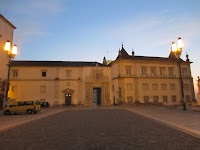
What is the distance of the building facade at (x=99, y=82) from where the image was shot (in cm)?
3089

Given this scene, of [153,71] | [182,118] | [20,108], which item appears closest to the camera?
[182,118]

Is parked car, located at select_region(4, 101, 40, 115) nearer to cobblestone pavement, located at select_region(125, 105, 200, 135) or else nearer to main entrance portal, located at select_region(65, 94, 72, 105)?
cobblestone pavement, located at select_region(125, 105, 200, 135)

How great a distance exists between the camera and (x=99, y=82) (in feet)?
107

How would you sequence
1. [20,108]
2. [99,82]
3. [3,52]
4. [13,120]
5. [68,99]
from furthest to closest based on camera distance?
[99,82] → [68,99] → [3,52] → [20,108] → [13,120]

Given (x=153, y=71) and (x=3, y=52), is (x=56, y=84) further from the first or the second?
(x=153, y=71)

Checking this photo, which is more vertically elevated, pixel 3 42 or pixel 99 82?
pixel 3 42

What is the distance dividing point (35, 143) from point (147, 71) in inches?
1220

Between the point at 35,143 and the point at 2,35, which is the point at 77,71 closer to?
the point at 2,35

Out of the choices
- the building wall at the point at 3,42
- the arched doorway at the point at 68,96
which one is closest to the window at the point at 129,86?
the arched doorway at the point at 68,96

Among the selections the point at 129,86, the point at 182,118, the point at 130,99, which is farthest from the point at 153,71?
the point at 182,118

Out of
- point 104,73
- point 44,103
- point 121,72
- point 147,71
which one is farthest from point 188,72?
point 44,103

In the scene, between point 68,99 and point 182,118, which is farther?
point 68,99

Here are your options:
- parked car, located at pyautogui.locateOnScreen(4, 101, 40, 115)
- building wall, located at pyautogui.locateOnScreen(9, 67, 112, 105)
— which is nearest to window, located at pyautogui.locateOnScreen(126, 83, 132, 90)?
building wall, located at pyautogui.locateOnScreen(9, 67, 112, 105)

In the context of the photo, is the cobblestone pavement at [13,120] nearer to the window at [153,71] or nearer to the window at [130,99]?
the window at [130,99]
